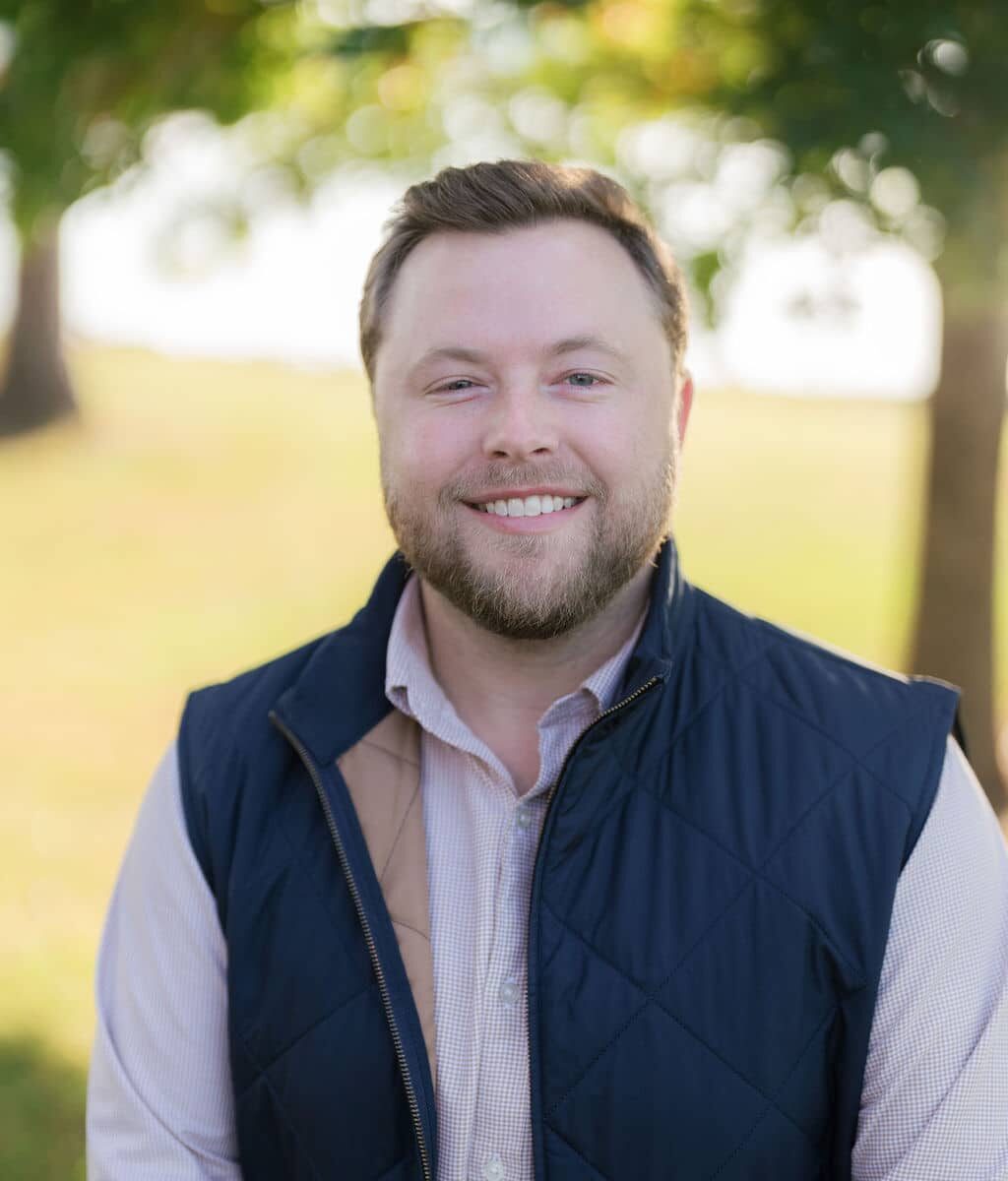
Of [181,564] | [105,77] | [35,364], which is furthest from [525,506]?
[35,364]

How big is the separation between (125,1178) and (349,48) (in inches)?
116

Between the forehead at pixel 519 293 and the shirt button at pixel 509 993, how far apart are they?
1.08 metres

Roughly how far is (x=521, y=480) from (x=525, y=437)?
0.08 meters

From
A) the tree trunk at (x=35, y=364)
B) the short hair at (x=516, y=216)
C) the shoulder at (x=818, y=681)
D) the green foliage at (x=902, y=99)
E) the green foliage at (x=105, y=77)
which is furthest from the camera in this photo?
the tree trunk at (x=35, y=364)

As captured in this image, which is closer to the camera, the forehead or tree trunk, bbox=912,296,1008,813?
the forehead

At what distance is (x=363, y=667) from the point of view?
91.7 inches

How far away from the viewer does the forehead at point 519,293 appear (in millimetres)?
2193

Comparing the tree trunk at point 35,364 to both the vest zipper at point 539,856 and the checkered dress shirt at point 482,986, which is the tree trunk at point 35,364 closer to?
the checkered dress shirt at point 482,986

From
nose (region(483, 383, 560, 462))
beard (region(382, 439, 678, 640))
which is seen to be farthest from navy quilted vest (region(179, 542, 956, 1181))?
nose (region(483, 383, 560, 462))

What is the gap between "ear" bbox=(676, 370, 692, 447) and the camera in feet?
8.31

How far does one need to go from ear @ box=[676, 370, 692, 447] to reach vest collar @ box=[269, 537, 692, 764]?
0.32 m

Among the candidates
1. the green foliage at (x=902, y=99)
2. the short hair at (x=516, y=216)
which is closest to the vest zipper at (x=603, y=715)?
the short hair at (x=516, y=216)

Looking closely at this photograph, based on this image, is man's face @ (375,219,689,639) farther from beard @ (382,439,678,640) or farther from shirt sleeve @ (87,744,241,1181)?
shirt sleeve @ (87,744,241,1181)

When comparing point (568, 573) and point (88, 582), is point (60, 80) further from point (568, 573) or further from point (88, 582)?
point (88, 582)
